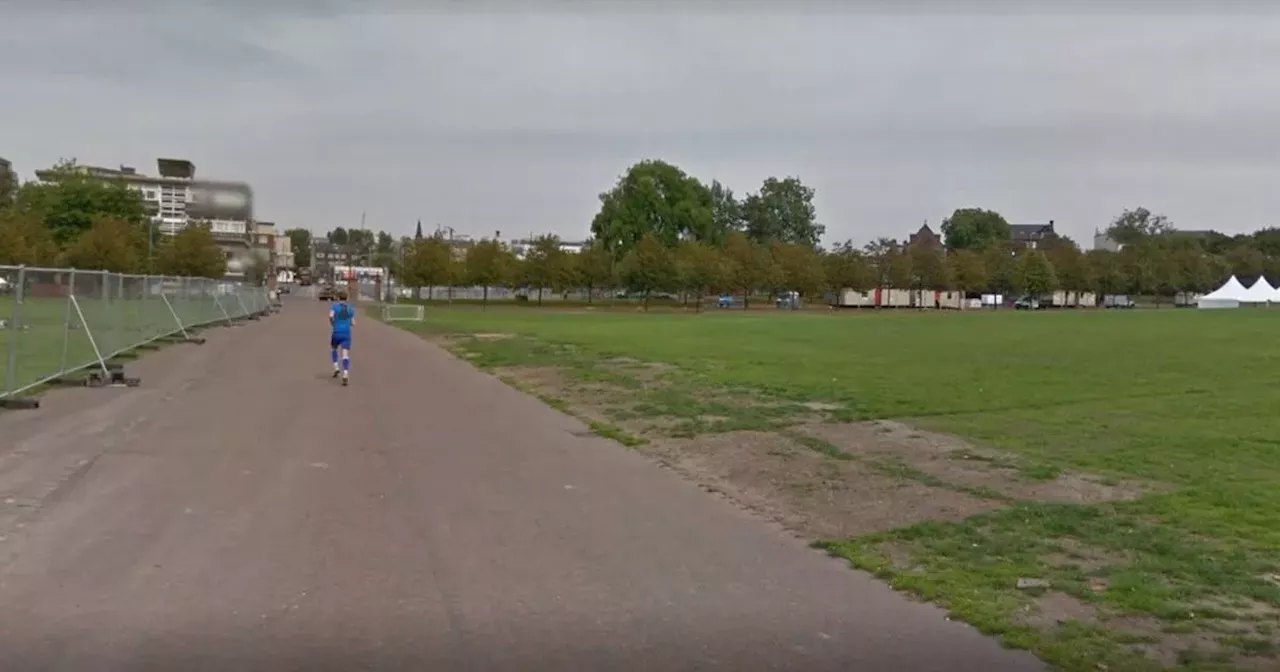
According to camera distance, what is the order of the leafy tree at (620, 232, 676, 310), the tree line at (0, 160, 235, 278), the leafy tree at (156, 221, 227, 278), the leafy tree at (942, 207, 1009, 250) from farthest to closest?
the leafy tree at (942, 207, 1009, 250)
the leafy tree at (620, 232, 676, 310)
the leafy tree at (156, 221, 227, 278)
the tree line at (0, 160, 235, 278)

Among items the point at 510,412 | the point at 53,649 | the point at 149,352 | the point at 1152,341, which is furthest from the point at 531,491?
the point at 1152,341

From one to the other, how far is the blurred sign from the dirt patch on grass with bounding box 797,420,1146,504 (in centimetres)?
8782

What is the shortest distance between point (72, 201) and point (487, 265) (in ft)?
105

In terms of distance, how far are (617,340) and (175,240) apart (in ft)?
126

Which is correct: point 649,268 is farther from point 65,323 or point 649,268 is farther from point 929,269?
point 65,323

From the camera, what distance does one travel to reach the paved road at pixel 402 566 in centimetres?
541

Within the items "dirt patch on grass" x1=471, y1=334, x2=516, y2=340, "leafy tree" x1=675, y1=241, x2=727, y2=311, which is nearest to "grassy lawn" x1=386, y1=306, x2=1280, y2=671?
"dirt patch on grass" x1=471, y1=334, x2=516, y2=340

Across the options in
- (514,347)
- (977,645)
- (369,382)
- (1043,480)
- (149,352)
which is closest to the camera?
(977,645)

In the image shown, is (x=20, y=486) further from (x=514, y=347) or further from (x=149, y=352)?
(x=514, y=347)

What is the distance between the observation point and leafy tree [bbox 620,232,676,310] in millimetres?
92438

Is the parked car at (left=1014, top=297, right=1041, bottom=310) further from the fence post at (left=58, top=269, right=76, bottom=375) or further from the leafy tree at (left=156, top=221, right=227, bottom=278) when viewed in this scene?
the fence post at (left=58, top=269, right=76, bottom=375)

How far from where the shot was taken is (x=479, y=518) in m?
8.55

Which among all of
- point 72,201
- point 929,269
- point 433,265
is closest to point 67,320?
point 72,201

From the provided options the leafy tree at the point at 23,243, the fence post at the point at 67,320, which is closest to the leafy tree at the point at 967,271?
the leafy tree at the point at 23,243
